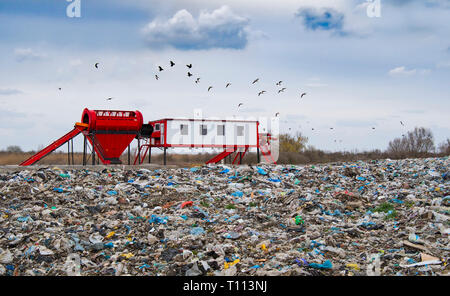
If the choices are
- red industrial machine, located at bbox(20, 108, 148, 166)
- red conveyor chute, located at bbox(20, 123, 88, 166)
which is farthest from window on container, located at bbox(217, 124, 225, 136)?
red conveyor chute, located at bbox(20, 123, 88, 166)

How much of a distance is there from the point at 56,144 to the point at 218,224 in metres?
10.4

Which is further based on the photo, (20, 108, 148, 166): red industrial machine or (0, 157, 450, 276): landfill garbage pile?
(20, 108, 148, 166): red industrial machine

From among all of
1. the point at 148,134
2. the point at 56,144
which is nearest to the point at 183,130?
the point at 148,134

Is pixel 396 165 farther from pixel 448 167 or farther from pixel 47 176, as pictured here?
pixel 47 176

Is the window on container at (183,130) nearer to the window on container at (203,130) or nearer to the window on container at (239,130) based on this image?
the window on container at (203,130)

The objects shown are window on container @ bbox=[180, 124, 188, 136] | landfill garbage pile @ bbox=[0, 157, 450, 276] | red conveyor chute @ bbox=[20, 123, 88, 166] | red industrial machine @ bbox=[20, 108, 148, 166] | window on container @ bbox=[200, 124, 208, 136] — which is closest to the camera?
landfill garbage pile @ bbox=[0, 157, 450, 276]

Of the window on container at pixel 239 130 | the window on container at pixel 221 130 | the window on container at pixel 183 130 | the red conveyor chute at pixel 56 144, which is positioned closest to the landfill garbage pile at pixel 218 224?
the red conveyor chute at pixel 56 144

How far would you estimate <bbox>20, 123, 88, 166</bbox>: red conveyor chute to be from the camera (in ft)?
50.8

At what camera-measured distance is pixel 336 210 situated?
8.30 m

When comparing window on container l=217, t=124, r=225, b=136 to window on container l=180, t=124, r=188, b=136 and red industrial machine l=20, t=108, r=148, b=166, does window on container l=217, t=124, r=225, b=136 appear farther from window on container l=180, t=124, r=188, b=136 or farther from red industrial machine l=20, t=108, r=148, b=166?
red industrial machine l=20, t=108, r=148, b=166

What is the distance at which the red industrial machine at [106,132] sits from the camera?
15773mm

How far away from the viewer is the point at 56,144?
51.8 ft
